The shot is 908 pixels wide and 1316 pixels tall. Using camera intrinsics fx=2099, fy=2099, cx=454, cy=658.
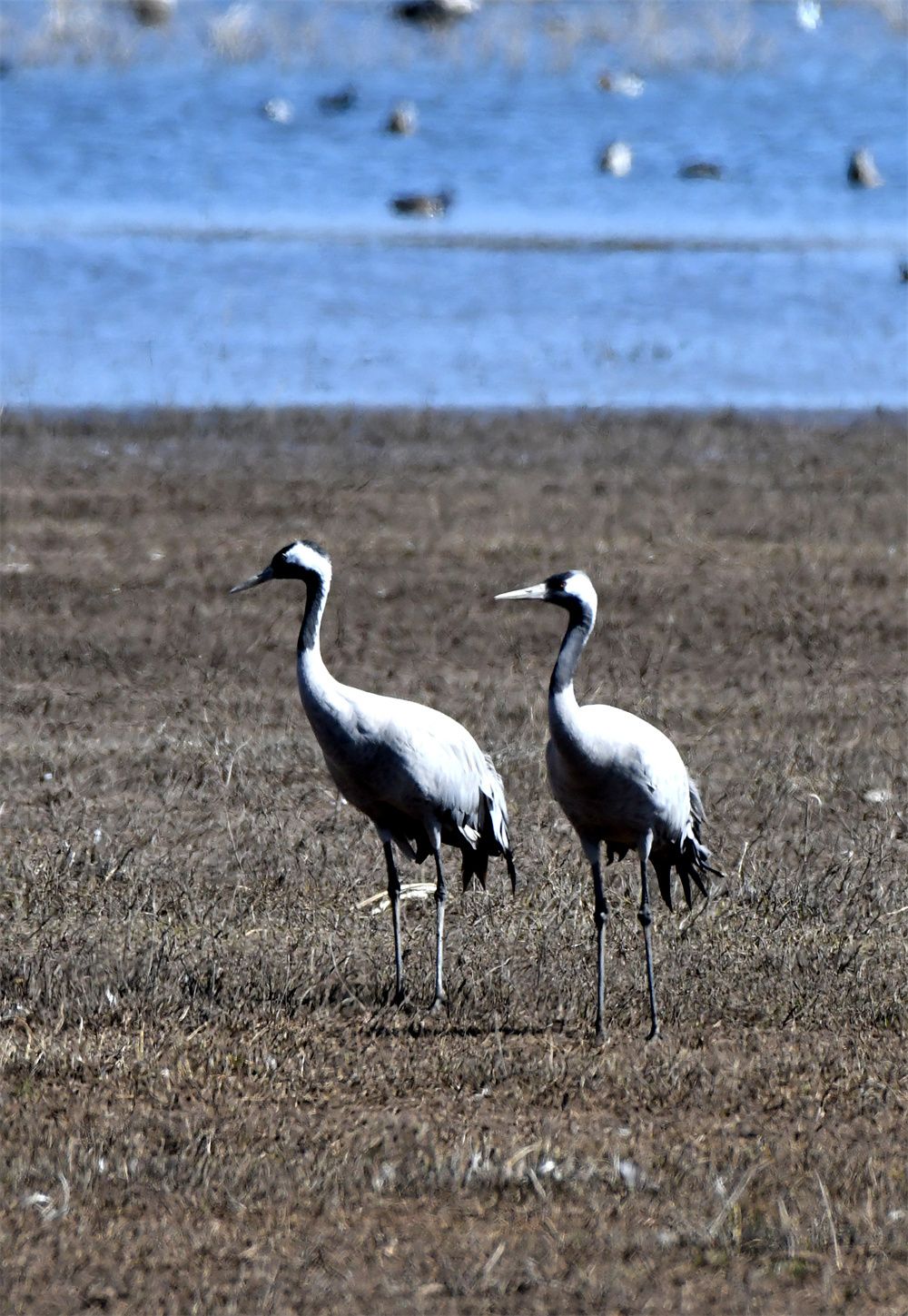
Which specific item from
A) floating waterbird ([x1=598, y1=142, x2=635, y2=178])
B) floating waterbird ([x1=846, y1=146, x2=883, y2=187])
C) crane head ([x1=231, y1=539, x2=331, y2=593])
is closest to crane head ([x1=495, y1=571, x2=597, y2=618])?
crane head ([x1=231, y1=539, x2=331, y2=593])

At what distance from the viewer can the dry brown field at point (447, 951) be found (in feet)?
15.7

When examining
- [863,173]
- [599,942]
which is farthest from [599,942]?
[863,173]

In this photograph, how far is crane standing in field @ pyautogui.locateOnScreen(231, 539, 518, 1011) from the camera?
21.4 ft

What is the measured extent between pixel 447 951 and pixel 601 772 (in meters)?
1.07

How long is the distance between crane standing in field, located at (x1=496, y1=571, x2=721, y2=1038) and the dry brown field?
0.47 m

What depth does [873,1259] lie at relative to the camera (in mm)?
4727

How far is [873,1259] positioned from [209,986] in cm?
244

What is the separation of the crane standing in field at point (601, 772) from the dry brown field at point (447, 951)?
47cm

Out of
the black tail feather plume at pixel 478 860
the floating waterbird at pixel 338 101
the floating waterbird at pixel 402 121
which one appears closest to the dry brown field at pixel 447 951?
the black tail feather plume at pixel 478 860

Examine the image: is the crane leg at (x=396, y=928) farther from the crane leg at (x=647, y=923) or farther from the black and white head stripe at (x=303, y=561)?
the black and white head stripe at (x=303, y=561)

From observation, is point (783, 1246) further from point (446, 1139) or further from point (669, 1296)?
point (446, 1139)

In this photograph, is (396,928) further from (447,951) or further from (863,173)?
(863,173)

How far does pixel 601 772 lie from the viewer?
625 cm

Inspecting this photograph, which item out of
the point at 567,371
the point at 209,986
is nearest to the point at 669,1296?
the point at 209,986
